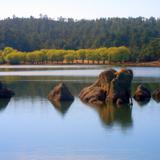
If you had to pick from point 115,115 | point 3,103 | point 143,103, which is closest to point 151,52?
point 143,103

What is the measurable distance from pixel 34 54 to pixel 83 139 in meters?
124

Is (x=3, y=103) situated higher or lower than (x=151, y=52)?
lower

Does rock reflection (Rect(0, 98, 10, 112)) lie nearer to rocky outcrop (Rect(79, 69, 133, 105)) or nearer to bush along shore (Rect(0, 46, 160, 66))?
rocky outcrop (Rect(79, 69, 133, 105))

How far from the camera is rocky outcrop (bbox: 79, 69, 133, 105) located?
45031 mm

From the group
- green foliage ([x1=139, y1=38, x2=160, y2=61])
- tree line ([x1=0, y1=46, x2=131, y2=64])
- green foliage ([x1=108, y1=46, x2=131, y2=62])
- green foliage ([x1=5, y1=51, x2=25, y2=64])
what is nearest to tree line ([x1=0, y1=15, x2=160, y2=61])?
green foliage ([x1=139, y1=38, x2=160, y2=61])

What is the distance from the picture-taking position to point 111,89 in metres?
45.3

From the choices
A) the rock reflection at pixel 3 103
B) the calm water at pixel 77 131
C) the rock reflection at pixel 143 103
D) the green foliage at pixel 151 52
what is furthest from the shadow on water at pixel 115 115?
the green foliage at pixel 151 52

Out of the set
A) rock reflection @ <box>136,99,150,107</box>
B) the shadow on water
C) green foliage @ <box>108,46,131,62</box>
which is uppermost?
the shadow on water

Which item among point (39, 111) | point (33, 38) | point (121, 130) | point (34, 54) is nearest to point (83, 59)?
point (34, 54)

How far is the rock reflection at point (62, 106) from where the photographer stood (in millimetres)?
41125

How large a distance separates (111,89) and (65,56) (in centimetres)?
10311

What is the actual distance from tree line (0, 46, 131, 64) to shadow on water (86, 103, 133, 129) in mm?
93875

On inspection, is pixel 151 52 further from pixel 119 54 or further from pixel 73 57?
pixel 73 57

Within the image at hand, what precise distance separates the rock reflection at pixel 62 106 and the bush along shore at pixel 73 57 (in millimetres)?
87553
